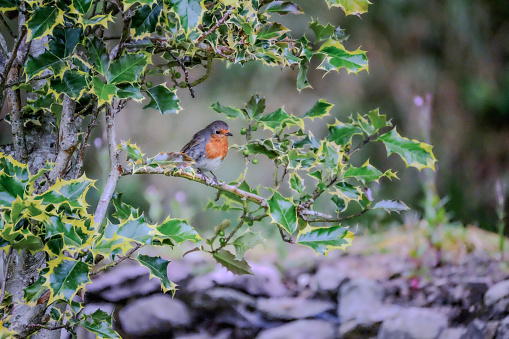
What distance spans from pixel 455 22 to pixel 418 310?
1870 mm

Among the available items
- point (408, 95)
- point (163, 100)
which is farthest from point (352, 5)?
point (408, 95)

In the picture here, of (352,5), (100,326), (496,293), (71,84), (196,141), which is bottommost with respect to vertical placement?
(496,293)

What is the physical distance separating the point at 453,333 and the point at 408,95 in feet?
5.06

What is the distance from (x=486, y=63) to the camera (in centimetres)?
276

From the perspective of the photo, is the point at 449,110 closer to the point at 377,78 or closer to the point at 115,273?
the point at 377,78

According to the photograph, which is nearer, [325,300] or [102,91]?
[102,91]

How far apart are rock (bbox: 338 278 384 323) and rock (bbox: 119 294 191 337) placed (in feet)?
1.86

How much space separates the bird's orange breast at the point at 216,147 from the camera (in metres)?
1.48

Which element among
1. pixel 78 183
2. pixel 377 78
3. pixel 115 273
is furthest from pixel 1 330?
pixel 377 78

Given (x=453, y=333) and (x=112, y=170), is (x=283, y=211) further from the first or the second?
(x=453, y=333)

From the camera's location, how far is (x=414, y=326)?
1.61 meters

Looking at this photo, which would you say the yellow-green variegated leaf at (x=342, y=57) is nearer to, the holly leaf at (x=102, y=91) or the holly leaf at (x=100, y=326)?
the holly leaf at (x=102, y=91)

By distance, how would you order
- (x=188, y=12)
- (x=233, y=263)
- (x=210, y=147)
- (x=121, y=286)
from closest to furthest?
(x=188, y=12), (x=233, y=263), (x=210, y=147), (x=121, y=286)

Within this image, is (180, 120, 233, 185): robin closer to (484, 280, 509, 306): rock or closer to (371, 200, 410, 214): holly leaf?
(371, 200, 410, 214): holly leaf
